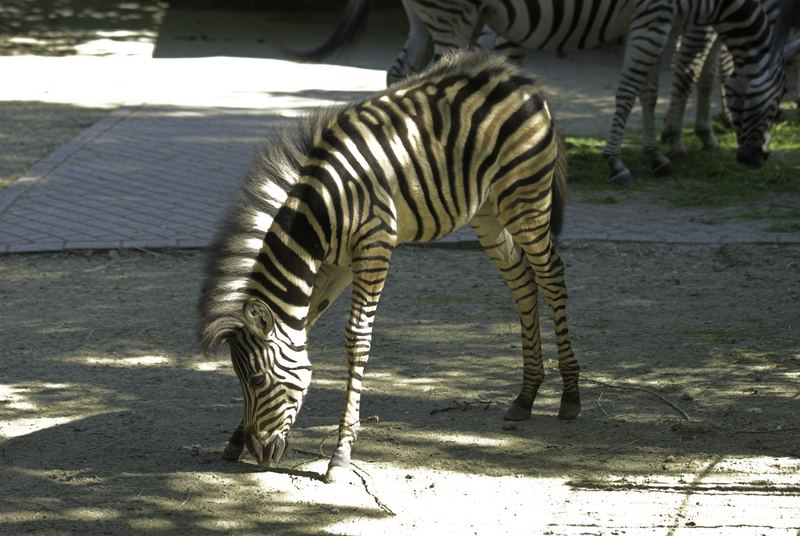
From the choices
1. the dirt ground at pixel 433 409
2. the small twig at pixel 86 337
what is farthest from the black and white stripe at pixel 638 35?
the small twig at pixel 86 337

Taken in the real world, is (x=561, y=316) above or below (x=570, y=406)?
above

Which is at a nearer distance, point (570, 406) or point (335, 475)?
point (335, 475)

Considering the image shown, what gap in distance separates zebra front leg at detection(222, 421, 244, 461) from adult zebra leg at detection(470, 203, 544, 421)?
4.37ft

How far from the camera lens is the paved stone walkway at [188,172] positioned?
28.8ft

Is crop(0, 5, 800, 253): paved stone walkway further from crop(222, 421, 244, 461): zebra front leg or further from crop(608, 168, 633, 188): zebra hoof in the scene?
crop(222, 421, 244, 461): zebra front leg

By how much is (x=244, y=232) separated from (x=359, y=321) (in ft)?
1.95

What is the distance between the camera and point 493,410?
576cm

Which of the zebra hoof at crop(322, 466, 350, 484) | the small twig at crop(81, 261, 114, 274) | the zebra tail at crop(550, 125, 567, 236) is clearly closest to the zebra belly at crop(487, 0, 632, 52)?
the small twig at crop(81, 261, 114, 274)

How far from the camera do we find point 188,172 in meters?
10.5

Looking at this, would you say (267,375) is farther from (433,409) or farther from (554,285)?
(554,285)

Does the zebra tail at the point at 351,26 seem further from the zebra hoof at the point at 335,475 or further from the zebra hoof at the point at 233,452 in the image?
the zebra hoof at the point at 335,475

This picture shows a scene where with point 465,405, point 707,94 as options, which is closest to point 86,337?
point 465,405

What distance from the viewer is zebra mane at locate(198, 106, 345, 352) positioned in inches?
177

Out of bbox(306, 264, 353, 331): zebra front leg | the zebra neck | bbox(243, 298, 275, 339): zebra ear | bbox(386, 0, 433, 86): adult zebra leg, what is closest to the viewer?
bbox(243, 298, 275, 339): zebra ear
